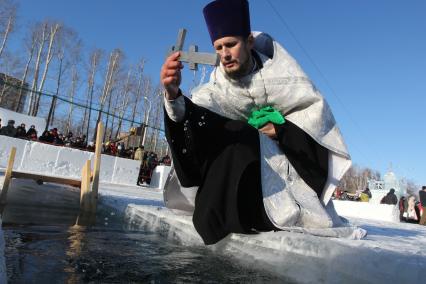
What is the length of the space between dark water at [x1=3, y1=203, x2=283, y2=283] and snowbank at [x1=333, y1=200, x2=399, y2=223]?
385 inches

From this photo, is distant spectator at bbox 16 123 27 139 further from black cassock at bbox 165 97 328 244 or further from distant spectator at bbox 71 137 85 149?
black cassock at bbox 165 97 328 244

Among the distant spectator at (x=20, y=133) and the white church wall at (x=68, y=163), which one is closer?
the distant spectator at (x=20, y=133)

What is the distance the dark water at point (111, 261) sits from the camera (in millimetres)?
1354

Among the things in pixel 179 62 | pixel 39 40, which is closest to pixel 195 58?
pixel 179 62

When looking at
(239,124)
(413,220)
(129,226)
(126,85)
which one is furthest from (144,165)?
(126,85)

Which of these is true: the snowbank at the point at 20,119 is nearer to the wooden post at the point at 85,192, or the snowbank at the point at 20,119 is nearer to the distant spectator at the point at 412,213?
the wooden post at the point at 85,192

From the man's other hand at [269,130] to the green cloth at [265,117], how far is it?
0.08ft

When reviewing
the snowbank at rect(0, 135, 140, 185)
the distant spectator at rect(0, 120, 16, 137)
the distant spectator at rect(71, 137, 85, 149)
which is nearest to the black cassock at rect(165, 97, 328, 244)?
the snowbank at rect(0, 135, 140, 185)

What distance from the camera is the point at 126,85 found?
36.4m

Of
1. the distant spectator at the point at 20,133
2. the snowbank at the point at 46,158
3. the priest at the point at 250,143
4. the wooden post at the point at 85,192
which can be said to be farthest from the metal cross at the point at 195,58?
the distant spectator at the point at 20,133

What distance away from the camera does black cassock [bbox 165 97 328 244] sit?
2053 millimetres

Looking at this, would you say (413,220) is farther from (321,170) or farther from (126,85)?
(126,85)

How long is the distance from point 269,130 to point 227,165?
40 cm

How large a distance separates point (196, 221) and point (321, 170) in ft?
2.55
